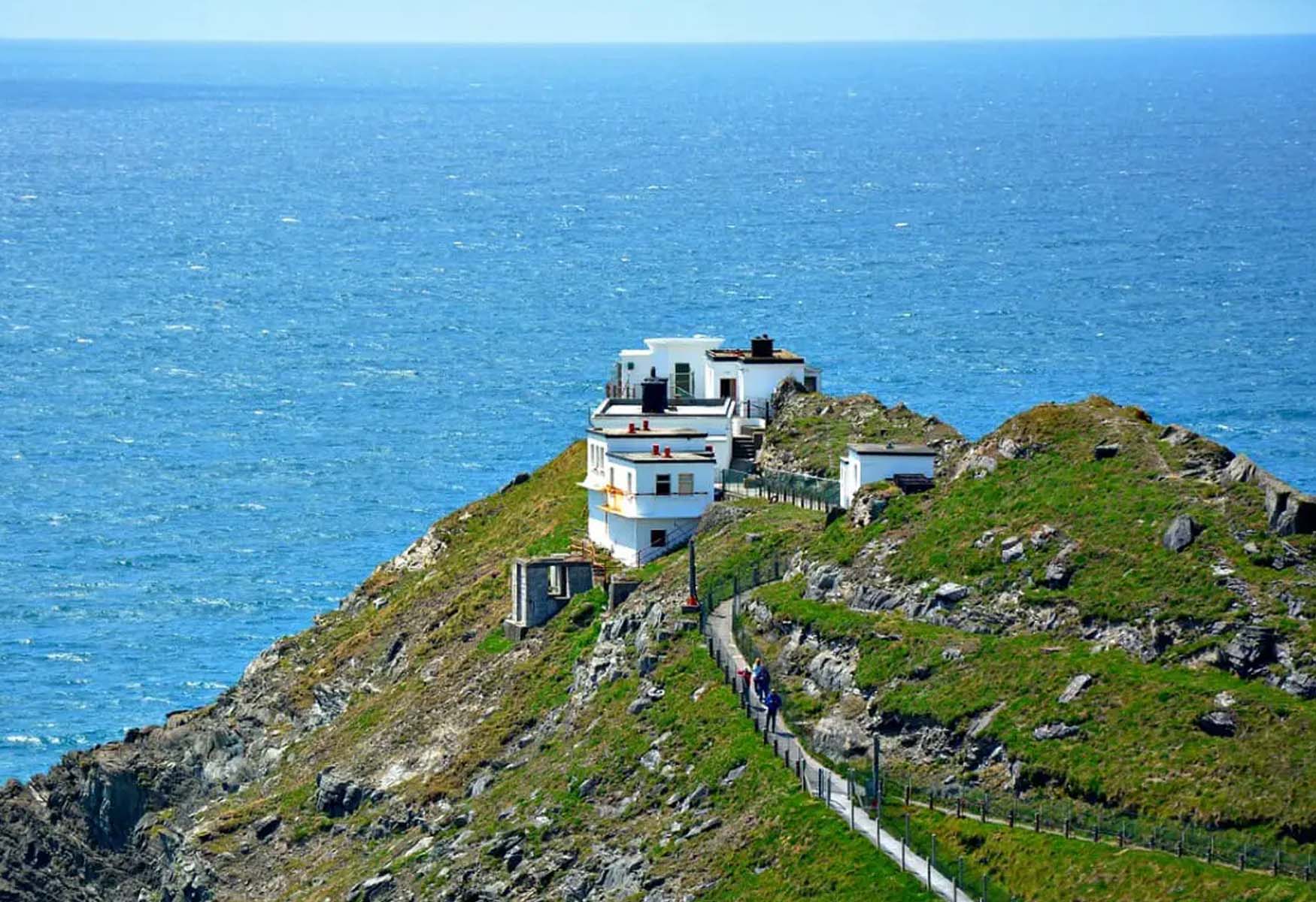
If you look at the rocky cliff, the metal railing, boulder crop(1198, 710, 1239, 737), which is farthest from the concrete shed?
boulder crop(1198, 710, 1239, 737)

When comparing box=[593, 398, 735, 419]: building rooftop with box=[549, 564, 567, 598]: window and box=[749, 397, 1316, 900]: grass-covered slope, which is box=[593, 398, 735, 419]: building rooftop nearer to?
box=[549, 564, 567, 598]: window

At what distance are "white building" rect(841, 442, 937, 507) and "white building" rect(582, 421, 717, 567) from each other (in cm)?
773

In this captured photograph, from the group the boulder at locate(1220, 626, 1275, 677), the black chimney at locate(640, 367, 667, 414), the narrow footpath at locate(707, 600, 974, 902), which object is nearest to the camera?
the narrow footpath at locate(707, 600, 974, 902)

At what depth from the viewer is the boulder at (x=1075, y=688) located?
7394 centimetres

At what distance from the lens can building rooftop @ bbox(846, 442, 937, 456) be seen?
307 ft

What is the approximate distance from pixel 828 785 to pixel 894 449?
69.0 ft

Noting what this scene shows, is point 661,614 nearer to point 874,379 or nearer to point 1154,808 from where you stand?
point 1154,808

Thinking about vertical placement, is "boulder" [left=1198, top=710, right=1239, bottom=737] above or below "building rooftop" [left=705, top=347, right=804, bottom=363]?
above

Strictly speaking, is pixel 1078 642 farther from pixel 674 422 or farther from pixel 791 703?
pixel 674 422

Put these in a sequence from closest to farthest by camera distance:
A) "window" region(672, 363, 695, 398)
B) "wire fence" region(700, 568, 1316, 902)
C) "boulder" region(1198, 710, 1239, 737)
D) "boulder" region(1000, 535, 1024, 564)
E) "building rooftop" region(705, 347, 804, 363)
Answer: "wire fence" region(700, 568, 1316, 902), "boulder" region(1198, 710, 1239, 737), "boulder" region(1000, 535, 1024, 564), "building rooftop" region(705, 347, 804, 363), "window" region(672, 363, 695, 398)

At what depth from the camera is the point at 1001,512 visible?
8575 centimetres

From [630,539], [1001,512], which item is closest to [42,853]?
[630,539]

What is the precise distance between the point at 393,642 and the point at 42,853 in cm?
1434

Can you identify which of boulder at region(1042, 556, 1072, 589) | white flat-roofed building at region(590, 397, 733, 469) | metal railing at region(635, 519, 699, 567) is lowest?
metal railing at region(635, 519, 699, 567)
